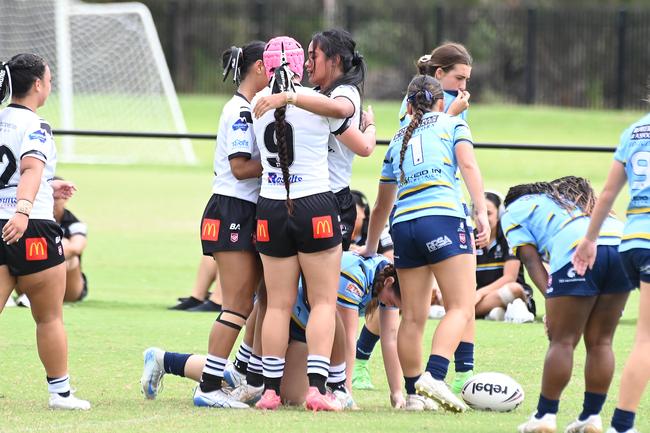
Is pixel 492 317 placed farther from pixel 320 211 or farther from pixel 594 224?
pixel 594 224

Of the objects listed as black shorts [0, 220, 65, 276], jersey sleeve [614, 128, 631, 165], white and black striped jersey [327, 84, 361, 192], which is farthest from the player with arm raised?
jersey sleeve [614, 128, 631, 165]

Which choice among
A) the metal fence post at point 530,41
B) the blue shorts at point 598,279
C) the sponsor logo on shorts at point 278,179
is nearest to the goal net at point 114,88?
the metal fence post at point 530,41

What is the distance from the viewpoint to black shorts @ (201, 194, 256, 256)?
692 cm

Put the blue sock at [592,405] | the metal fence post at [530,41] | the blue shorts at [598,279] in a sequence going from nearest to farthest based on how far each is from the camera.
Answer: the blue shorts at [598,279] < the blue sock at [592,405] < the metal fence post at [530,41]

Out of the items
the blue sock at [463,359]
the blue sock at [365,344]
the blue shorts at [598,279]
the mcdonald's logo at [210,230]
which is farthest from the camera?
the blue sock at [365,344]

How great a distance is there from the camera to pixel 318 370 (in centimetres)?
659

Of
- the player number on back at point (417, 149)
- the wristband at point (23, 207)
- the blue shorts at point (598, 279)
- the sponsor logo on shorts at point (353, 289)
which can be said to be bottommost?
the sponsor logo on shorts at point (353, 289)

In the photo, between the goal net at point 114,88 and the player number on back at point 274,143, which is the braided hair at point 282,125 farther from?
the goal net at point 114,88

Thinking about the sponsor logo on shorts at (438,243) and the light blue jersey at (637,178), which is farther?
the sponsor logo on shorts at (438,243)

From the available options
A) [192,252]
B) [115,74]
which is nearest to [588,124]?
[115,74]

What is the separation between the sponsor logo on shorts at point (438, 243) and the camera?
6723mm

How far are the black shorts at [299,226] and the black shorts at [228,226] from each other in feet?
0.69

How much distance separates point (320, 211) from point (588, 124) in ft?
88.9

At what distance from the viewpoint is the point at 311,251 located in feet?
21.9
